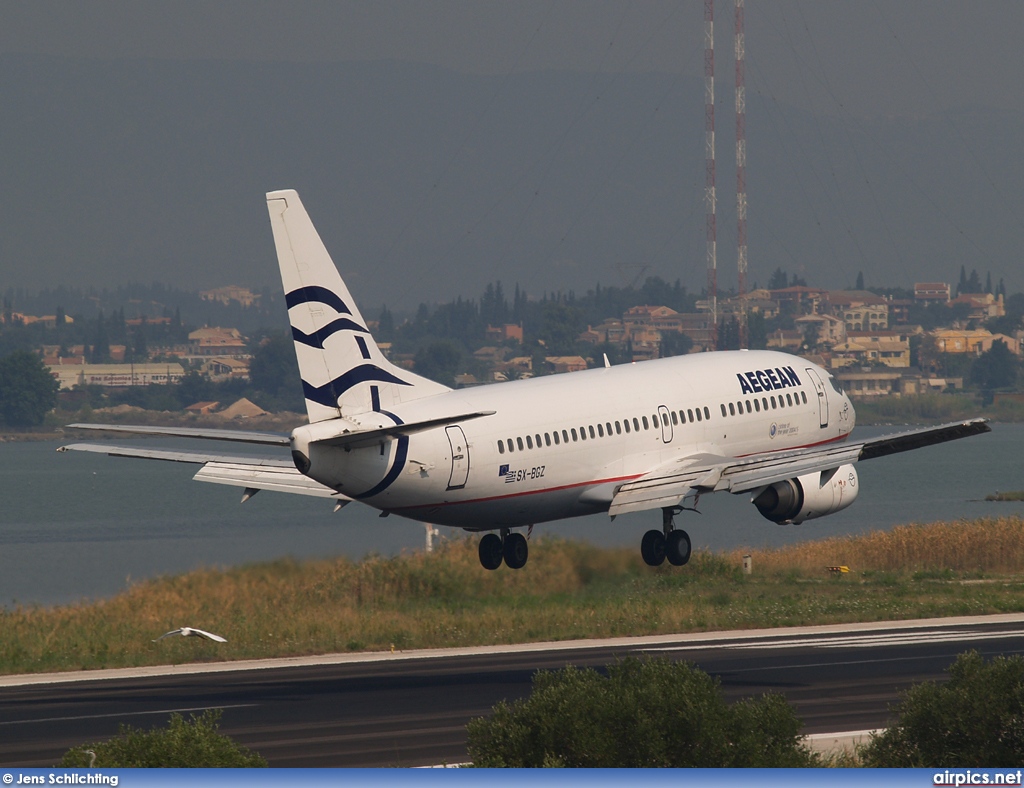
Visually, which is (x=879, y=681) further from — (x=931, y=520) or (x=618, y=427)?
(x=931, y=520)

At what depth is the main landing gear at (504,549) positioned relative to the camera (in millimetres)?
Answer: 50969

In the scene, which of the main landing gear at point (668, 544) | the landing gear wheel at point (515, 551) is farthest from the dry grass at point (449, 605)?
the main landing gear at point (668, 544)

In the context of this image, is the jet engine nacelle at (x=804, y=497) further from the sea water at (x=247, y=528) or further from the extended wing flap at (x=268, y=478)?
the extended wing flap at (x=268, y=478)

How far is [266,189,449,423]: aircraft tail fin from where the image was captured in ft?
138

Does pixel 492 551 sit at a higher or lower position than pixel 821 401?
lower

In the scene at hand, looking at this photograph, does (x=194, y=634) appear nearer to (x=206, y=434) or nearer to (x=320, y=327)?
(x=206, y=434)

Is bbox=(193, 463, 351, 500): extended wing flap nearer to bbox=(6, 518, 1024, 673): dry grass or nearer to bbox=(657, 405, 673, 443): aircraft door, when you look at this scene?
bbox=(6, 518, 1024, 673): dry grass

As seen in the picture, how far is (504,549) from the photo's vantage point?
51.2 meters

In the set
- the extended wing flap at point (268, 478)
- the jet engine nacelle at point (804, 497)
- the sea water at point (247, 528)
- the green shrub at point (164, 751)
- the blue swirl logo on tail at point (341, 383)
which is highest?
the blue swirl logo on tail at point (341, 383)

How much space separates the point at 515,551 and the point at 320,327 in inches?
474

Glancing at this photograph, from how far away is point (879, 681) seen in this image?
4225 centimetres

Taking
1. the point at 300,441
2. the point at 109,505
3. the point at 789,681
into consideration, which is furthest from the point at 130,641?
the point at 109,505

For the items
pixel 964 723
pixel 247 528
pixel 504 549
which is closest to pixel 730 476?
pixel 504 549

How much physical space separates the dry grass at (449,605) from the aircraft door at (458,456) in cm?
1362
